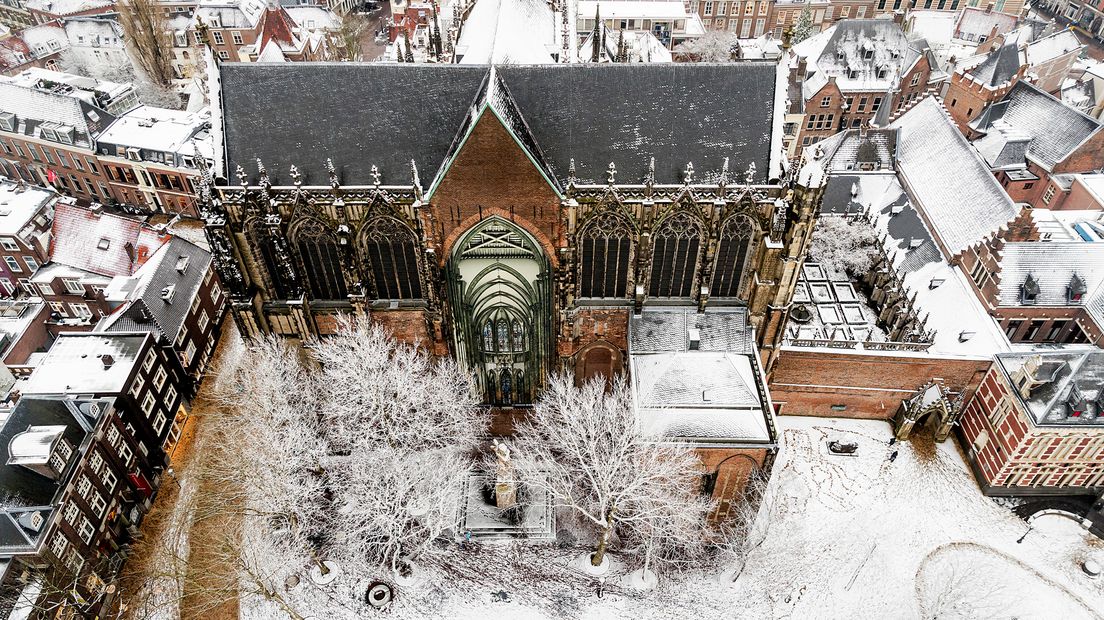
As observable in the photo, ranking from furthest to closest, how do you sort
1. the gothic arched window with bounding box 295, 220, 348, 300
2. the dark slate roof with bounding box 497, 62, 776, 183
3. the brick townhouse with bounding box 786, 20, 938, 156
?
the brick townhouse with bounding box 786, 20, 938, 156 → the gothic arched window with bounding box 295, 220, 348, 300 → the dark slate roof with bounding box 497, 62, 776, 183

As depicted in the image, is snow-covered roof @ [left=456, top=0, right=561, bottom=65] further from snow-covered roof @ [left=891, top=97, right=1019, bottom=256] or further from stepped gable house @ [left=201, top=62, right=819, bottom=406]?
snow-covered roof @ [left=891, top=97, right=1019, bottom=256]

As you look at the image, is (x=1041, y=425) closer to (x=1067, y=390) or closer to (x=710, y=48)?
(x=1067, y=390)

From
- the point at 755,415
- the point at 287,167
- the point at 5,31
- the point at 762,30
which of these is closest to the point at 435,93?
the point at 287,167

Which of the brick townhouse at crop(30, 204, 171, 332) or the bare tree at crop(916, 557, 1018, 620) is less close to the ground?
the brick townhouse at crop(30, 204, 171, 332)

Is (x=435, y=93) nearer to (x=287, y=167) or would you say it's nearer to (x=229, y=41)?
(x=287, y=167)

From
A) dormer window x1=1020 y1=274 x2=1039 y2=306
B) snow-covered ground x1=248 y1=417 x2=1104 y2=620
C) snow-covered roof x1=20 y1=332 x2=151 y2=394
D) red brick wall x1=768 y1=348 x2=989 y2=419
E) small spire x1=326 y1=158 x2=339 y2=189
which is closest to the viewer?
small spire x1=326 y1=158 x2=339 y2=189

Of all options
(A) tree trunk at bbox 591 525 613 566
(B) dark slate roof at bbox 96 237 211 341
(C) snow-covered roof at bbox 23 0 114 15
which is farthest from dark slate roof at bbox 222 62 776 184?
(C) snow-covered roof at bbox 23 0 114 15

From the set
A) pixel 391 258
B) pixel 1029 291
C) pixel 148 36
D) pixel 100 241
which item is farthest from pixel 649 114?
pixel 148 36
